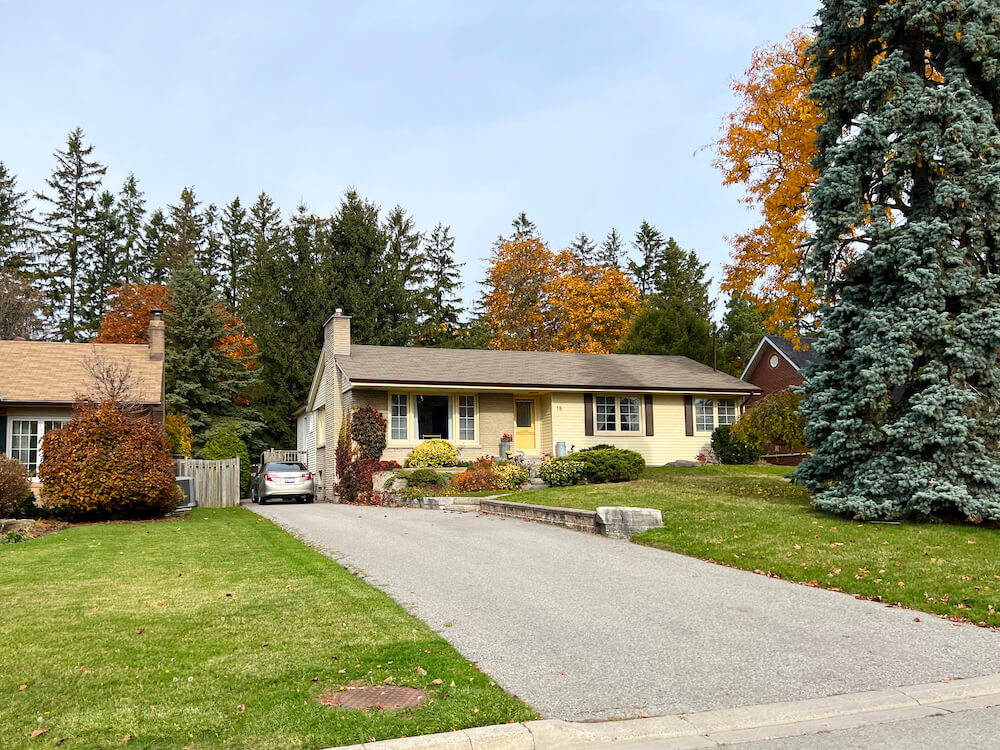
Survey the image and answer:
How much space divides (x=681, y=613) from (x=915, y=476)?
20.6 feet

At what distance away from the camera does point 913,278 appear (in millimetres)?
12445

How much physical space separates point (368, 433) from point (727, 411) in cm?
1371

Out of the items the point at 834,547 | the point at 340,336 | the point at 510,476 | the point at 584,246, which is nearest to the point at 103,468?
the point at 510,476

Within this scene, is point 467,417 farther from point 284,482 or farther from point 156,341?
point 156,341

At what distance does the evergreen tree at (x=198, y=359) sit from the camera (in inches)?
1328

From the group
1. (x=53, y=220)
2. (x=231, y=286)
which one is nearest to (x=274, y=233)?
(x=231, y=286)

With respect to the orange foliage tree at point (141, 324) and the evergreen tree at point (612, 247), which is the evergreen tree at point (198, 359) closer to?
the orange foliage tree at point (141, 324)

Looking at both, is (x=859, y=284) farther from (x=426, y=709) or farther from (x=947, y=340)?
(x=426, y=709)

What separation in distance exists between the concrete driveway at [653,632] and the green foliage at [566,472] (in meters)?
9.03

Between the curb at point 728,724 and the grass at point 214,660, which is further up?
the grass at point 214,660

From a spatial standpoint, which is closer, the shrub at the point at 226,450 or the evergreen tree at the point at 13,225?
the shrub at the point at 226,450

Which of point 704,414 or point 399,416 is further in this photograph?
point 704,414

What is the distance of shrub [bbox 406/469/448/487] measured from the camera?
866 inches

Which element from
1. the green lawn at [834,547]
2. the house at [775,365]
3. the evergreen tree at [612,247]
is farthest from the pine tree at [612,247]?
the green lawn at [834,547]
